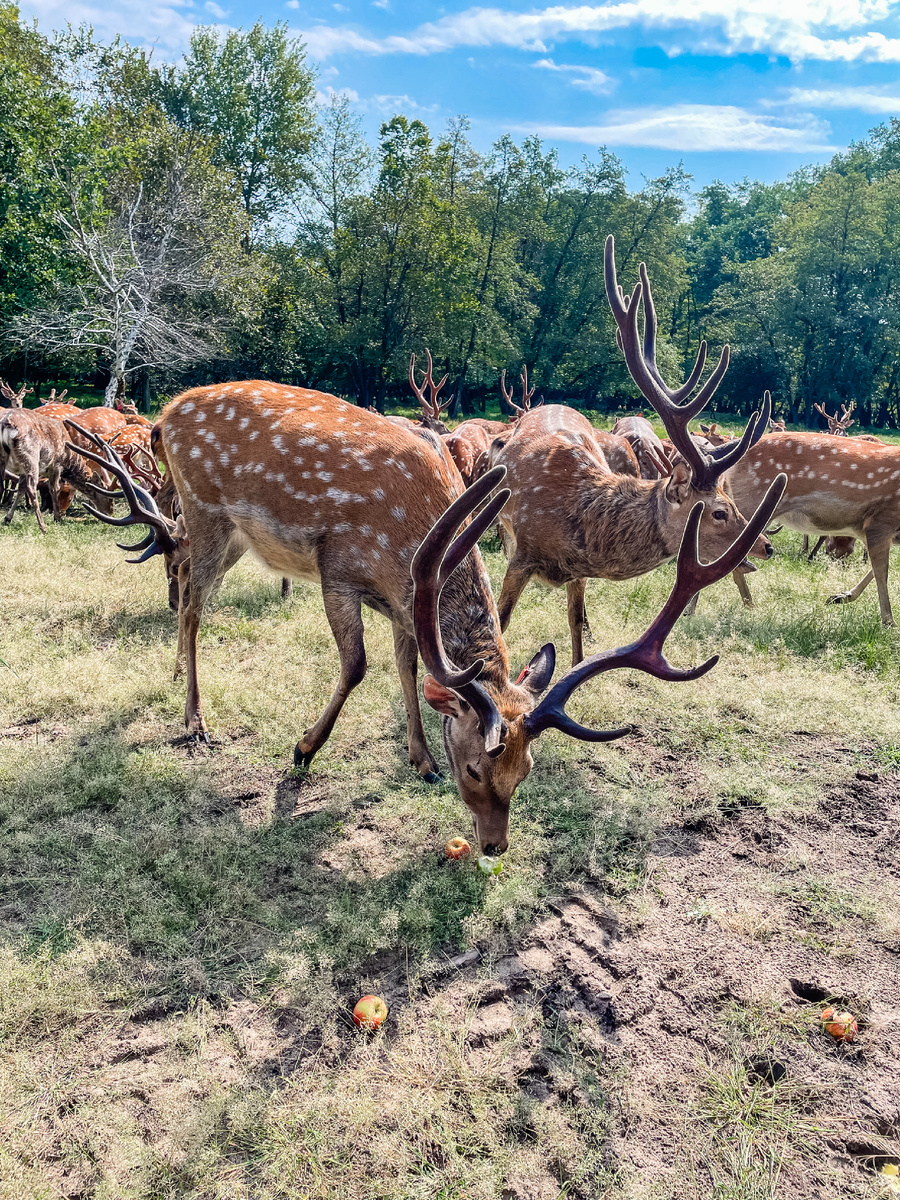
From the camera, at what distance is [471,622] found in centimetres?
347

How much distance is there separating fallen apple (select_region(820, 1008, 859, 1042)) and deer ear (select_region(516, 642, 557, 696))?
1.58 m

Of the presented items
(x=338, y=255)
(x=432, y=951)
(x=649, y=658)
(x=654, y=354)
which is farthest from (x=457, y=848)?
(x=338, y=255)

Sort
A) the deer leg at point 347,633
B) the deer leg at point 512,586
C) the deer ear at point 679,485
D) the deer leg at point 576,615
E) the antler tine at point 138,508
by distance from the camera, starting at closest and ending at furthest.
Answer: the deer leg at point 347,633
the deer ear at point 679,485
the antler tine at point 138,508
the deer leg at point 512,586
the deer leg at point 576,615

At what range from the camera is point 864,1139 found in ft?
6.98

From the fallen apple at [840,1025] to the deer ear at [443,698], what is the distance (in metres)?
1.71

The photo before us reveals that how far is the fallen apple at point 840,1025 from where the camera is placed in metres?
2.45

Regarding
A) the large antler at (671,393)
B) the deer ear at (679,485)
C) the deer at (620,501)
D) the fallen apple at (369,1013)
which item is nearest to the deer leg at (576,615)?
the deer at (620,501)

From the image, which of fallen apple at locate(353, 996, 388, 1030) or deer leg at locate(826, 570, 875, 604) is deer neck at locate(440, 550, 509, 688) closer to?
fallen apple at locate(353, 996, 388, 1030)

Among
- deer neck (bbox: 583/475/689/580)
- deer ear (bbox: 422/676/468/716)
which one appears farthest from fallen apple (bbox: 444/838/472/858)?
deer neck (bbox: 583/475/689/580)

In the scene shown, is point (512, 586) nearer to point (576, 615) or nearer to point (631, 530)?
point (576, 615)

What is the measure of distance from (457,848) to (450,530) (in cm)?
168

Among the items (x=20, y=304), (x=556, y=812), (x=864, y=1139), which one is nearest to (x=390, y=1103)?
(x=864, y=1139)

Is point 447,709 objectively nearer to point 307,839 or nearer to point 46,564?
point 307,839

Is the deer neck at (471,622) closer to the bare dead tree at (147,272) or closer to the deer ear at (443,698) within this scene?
the deer ear at (443,698)
